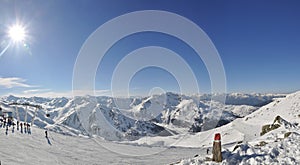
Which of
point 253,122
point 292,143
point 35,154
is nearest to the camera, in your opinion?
point 292,143

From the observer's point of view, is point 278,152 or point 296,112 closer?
point 278,152

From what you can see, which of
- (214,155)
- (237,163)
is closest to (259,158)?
(237,163)

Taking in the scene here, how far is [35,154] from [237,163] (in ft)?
→ 74.3

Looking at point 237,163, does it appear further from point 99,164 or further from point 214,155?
point 99,164

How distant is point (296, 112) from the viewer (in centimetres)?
6359

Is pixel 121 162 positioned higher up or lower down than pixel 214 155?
lower down

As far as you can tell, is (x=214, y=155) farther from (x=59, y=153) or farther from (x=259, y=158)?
(x=59, y=153)

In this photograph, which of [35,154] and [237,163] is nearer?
[237,163]

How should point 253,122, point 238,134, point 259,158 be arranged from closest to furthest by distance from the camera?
point 259,158
point 238,134
point 253,122

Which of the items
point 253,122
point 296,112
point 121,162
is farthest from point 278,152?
point 253,122

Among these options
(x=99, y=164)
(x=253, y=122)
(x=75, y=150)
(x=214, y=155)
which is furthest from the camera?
(x=253, y=122)

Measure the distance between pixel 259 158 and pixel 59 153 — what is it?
2284 centimetres

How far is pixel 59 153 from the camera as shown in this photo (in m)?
26.5

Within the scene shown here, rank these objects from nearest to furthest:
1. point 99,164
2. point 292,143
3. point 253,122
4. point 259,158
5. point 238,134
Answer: point 259,158
point 292,143
point 99,164
point 238,134
point 253,122
